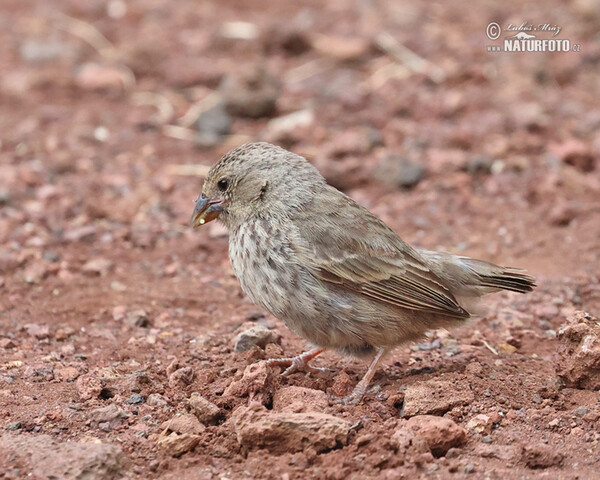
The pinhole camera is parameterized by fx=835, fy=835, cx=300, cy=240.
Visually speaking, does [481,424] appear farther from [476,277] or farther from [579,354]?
[476,277]

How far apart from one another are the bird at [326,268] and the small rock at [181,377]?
538 mm

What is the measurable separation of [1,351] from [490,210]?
4614mm

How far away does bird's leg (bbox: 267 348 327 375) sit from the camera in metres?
5.24

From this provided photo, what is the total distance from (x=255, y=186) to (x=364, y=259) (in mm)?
837

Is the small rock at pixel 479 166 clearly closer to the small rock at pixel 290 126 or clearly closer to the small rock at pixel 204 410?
the small rock at pixel 290 126

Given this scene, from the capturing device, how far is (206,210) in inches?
216

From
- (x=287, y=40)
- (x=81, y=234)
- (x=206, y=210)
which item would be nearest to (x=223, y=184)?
(x=206, y=210)

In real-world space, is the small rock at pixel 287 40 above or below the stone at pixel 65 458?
above


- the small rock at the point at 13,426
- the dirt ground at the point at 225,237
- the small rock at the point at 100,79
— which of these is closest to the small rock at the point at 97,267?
the dirt ground at the point at 225,237

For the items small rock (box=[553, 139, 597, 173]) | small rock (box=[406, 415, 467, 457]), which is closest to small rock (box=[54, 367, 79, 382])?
small rock (box=[406, 415, 467, 457])

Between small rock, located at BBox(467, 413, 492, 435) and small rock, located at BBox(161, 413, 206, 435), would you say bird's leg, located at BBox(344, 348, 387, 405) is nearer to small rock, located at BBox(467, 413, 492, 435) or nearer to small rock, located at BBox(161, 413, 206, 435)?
small rock, located at BBox(467, 413, 492, 435)

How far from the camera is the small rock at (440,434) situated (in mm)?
4184

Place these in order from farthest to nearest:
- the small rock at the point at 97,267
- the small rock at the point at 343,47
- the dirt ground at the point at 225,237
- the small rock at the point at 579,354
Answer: the small rock at the point at 343,47 < the small rock at the point at 97,267 < the small rock at the point at 579,354 < the dirt ground at the point at 225,237

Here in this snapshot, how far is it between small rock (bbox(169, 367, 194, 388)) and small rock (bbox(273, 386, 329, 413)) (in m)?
0.56
